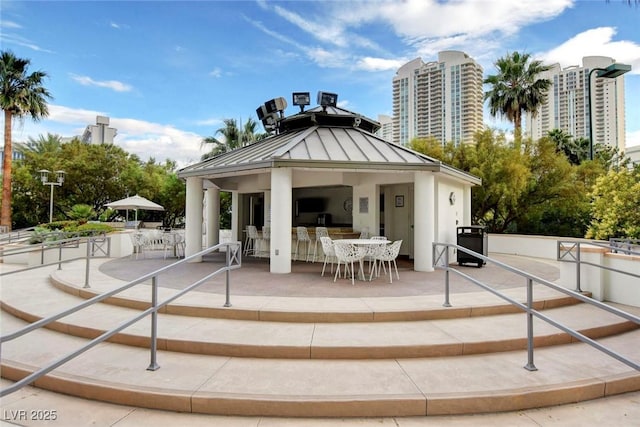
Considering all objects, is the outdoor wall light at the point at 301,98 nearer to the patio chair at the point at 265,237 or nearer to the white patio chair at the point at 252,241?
the patio chair at the point at 265,237

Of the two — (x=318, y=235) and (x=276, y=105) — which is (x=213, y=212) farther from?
(x=318, y=235)

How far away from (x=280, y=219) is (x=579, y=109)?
1139 inches

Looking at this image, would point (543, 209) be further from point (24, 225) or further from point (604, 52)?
point (24, 225)

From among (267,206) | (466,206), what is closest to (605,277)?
(466,206)

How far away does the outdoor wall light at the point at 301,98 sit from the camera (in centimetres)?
1110

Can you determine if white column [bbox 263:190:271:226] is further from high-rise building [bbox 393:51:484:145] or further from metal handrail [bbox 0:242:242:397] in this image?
high-rise building [bbox 393:51:484:145]

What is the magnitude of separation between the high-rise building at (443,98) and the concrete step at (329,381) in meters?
23.0

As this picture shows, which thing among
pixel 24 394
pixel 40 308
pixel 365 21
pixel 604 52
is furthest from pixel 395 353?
pixel 604 52

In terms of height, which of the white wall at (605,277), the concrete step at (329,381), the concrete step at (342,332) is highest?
the white wall at (605,277)

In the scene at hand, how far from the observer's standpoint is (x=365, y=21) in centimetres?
1323

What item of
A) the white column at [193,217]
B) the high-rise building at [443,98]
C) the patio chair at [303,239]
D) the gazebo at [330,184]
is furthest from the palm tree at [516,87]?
the white column at [193,217]

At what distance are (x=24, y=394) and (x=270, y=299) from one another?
9.39ft

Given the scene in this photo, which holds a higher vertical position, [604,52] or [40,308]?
[604,52]

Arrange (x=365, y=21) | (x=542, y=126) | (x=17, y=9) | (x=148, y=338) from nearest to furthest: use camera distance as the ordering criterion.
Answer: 1. (x=148, y=338)
2. (x=17, y=9)
3. (x=365, y=21)
4. (x=542, y=126)
